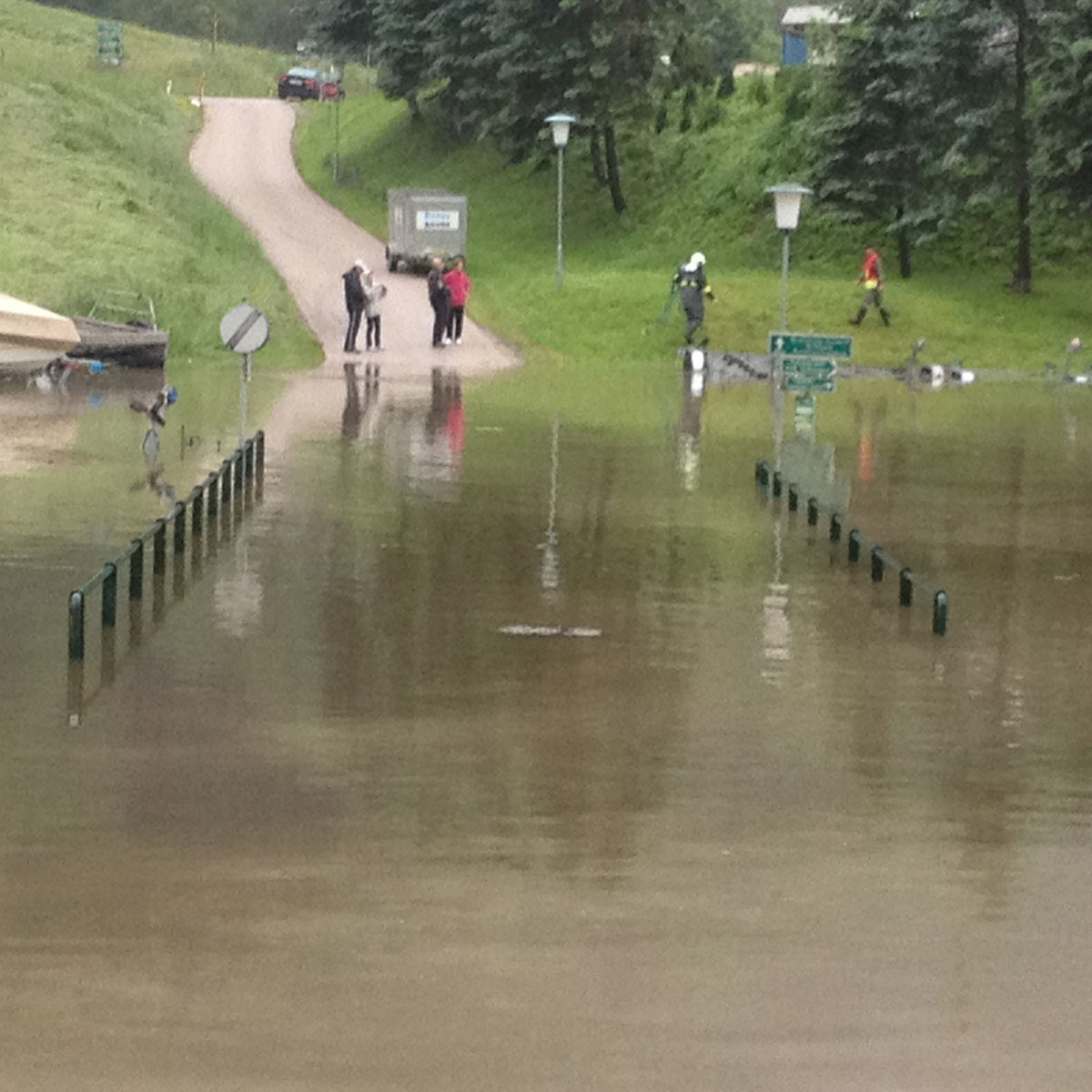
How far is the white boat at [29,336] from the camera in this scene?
3459 cm

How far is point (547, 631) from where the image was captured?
15703 mm

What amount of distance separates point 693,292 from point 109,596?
3083 centimetres

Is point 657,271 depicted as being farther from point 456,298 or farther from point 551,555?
point 551,555

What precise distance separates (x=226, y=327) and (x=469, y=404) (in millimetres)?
11481

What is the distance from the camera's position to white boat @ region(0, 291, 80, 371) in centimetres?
3459

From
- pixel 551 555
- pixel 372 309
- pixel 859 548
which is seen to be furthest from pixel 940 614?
pixel 372 309

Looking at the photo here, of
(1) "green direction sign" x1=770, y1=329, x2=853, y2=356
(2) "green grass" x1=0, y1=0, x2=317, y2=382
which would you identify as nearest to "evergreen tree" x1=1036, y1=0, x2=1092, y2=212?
(2) "green grass" x1=0, y1=0, x2=317, y2=382

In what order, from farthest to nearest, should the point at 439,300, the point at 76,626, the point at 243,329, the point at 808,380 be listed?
the point at 439,300 < the point at 808,380 < the point at 243,329 < the point at 76,626

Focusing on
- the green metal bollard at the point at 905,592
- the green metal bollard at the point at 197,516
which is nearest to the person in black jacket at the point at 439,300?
the green metal bollard at the point at 197,516

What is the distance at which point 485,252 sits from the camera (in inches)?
2357

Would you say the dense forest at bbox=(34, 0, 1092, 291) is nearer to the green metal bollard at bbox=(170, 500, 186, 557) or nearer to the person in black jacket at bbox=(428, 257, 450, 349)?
the person in black jacket at bbox=(428, 257, 450, 349)

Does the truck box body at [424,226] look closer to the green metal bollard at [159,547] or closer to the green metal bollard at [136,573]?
the green metal bollard at [159,547]

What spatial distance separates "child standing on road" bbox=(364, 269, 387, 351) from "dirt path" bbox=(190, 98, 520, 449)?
36 centimetres

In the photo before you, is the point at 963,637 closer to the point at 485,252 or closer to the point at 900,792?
the point at 900,792
